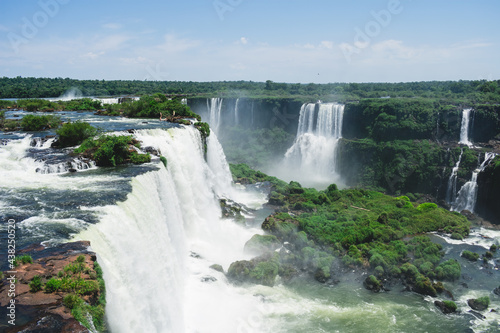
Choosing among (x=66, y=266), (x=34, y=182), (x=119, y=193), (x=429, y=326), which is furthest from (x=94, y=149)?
(x=429, y=326)

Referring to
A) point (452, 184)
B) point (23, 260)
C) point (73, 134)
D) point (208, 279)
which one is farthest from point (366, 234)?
point (73, 134)

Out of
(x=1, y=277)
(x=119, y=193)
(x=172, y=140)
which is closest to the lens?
(x=1, y=277)

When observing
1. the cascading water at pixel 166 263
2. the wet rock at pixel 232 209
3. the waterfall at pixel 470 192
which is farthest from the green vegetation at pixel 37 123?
the waterfall at pixel 470 192

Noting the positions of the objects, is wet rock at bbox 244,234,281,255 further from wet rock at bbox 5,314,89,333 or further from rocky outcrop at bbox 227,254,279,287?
wet rock at bbox 5,314,89,333

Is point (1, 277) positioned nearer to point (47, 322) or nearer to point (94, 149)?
point (47, 322)

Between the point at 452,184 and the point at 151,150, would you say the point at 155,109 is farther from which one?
the point at 452,184

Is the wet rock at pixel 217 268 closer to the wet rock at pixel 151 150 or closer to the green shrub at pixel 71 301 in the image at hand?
the wet rock at pixel 151 150
